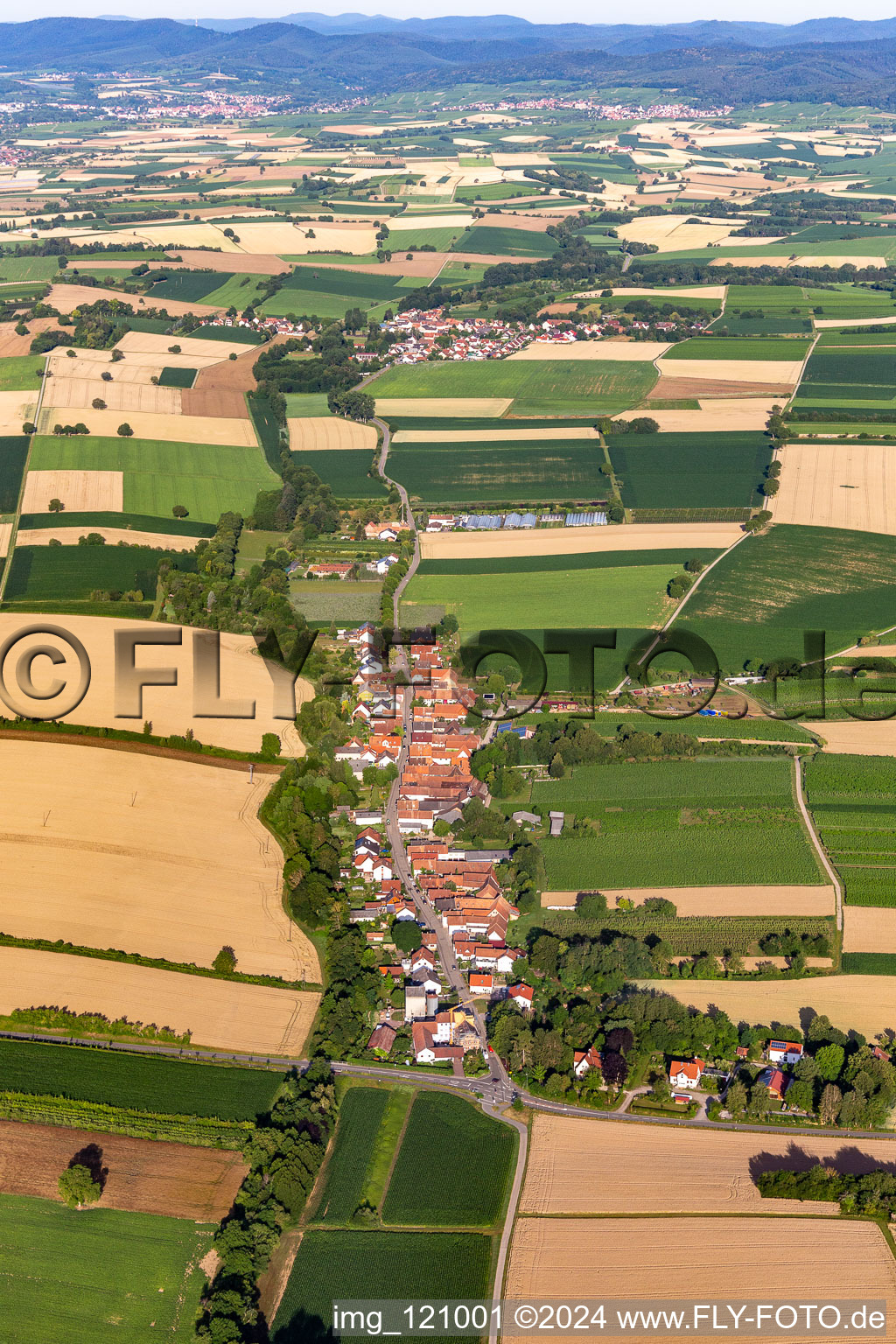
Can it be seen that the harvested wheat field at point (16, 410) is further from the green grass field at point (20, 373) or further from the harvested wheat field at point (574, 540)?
the harvested wheat field at point (574, 540)

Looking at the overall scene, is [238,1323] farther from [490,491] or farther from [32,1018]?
[490,491]

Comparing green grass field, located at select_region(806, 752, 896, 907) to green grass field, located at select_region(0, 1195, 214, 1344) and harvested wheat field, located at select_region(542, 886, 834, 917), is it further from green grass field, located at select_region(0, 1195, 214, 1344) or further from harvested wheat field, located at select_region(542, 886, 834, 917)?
green grass field, located at select_region(0, 1195, 214, 1344)

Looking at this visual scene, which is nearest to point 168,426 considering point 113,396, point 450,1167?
point 113,396

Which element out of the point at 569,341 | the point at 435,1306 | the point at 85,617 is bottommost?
the point at 435,1306

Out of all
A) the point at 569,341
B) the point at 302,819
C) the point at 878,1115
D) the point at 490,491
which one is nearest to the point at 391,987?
the point at 302,819

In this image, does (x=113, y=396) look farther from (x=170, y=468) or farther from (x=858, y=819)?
(x=858, y=819)
